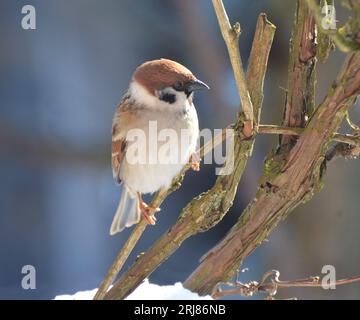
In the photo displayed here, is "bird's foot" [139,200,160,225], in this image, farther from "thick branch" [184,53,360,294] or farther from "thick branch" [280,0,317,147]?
"thick branch" [280,0,317,147]

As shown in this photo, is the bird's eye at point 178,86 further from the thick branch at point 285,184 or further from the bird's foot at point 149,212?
the thick branch at point 285,184

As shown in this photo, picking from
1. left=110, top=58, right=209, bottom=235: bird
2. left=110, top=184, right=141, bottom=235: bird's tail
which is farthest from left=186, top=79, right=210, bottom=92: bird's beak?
left=110, top=184, right=141, bottom=235: bird's tail

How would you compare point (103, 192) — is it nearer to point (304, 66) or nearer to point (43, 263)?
point (43, 263)

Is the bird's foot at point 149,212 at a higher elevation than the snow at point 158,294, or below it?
higher

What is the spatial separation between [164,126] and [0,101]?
1.42m

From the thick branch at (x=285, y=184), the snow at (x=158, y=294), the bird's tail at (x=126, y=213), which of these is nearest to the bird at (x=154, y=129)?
the bird's tail at (x=126, y=213)

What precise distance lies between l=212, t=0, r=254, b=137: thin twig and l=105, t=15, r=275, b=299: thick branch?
1.2 inches

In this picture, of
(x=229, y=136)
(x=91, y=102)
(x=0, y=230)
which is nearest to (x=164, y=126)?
(x=229, y=136)

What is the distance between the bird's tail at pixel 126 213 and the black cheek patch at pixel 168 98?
319 millimetres

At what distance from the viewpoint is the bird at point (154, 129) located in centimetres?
152

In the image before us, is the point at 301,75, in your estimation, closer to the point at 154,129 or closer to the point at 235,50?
the point at 235,50

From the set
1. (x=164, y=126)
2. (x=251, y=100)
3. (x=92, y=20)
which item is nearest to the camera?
(x=251, y=100)

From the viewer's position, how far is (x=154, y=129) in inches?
64.2
